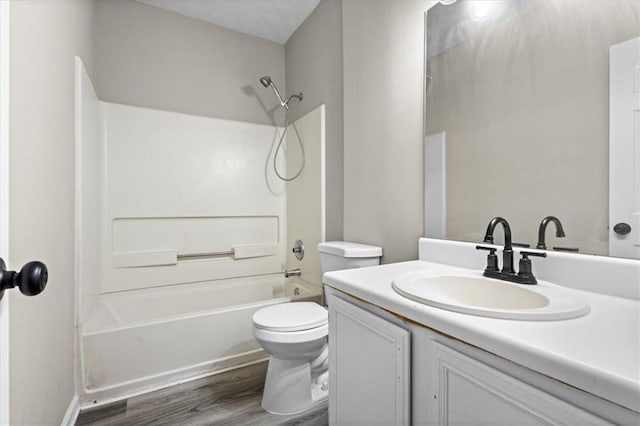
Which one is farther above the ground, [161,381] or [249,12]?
[249,12]

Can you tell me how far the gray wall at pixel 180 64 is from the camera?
2.15 m

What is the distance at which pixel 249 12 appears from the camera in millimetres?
2346

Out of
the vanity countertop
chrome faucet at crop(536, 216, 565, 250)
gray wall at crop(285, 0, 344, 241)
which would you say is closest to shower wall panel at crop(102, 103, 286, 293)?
gray wall at crop(285, 0, 344, 241)

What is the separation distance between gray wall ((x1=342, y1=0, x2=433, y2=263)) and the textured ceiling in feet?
2.00

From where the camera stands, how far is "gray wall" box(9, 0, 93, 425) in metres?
0.89

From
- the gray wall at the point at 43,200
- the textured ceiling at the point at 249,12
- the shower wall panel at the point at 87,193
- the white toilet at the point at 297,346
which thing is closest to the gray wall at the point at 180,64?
the textured ceiling at the point at 249,12

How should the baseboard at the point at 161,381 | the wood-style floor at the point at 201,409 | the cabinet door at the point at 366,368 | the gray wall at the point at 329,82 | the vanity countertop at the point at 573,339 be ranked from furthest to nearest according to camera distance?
the gray wall at the point at 329,82 → the baseboard at the point at 161,381 → the wood-style floor at the point at 201,409 → the cabinet door at the point at 366,368 → the vanity countertop at the point at 573,339

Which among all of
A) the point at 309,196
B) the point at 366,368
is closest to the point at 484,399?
the point at 366,368

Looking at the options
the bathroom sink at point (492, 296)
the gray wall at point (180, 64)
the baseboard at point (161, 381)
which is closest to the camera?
the bathroom sink at point (492, 296)

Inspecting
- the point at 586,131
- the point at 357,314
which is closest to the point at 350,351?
the point at 357,314

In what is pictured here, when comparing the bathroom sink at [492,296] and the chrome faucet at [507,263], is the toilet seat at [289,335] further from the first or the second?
the chrome faucet at [507,263]

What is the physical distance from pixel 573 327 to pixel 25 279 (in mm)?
989

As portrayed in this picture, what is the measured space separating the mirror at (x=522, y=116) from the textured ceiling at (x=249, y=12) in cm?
137

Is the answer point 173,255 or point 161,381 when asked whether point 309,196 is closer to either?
point 173,255
